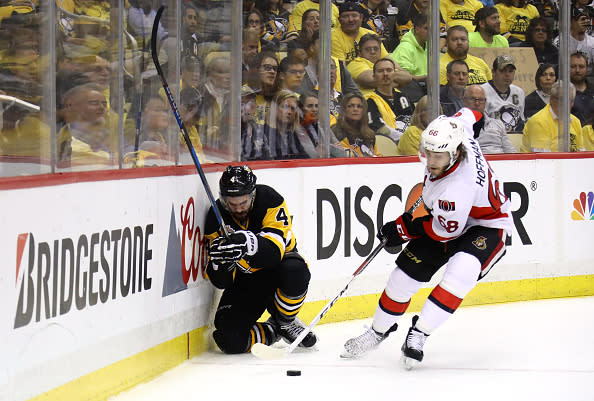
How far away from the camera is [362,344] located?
479 centimetres

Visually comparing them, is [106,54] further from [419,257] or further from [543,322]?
[543,322]

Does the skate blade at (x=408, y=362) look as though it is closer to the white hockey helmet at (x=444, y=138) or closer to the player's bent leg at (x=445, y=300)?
the player's bent leg at (x=445, y=300)

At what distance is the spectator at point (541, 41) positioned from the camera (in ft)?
23.0

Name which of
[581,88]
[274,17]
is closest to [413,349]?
[274,17]

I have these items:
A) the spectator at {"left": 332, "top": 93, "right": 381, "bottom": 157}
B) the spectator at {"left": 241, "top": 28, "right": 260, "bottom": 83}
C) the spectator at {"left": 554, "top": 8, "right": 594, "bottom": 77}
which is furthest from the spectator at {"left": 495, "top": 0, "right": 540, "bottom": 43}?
the spectator at {"left": 241, "top": 28, "right": 260, "bottom": 83}

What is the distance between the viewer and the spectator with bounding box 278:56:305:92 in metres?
5.86

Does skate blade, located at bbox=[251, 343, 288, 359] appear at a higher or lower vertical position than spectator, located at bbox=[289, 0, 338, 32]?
lower

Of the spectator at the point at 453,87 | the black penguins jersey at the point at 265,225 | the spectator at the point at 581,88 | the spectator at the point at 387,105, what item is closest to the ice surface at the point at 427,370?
the black penguins jersey at the point at 265,225

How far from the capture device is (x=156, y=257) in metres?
4.33

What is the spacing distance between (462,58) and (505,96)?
1.36ft

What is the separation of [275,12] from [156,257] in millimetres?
1975

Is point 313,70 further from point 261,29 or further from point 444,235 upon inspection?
point 444,235

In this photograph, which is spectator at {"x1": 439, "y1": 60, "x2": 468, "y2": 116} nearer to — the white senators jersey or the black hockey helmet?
the white senators jersey

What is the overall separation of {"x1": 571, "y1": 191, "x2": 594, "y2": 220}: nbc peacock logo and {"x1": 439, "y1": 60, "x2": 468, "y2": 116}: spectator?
99cm
